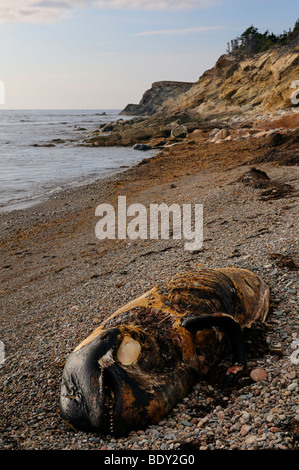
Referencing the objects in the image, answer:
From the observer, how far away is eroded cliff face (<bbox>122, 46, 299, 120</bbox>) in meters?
33.2

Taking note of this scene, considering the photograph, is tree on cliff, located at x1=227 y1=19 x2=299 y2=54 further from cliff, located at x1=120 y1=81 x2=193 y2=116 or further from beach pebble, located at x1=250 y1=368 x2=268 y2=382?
beach pebble, located at x1=250 y1=368 x2=268 y2=382

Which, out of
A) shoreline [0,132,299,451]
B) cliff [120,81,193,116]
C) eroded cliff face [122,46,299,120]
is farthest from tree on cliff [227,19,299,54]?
shoreline [0,132,299,451]

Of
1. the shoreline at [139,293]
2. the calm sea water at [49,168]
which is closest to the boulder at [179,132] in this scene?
the calm sea water at [49,168]

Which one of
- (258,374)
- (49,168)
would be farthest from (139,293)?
(49,168)

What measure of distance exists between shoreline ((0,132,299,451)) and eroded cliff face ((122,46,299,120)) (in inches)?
858

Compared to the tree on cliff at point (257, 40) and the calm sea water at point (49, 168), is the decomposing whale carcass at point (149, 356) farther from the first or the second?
the tree on cliff at point (257, 40)

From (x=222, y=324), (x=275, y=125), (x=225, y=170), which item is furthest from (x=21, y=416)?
(x=275, y=125)

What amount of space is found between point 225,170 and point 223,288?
11892mm

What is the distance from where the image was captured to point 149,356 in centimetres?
360

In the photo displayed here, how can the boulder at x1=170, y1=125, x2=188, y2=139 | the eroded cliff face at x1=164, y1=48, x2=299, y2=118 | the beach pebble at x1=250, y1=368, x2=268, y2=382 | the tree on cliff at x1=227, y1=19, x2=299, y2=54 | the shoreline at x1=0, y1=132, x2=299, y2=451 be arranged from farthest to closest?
the tree on cliff at x1=227, y1=19, x2=299, y2=54 → the boulder at x1=170, y1=125, x2=188, y2=139 → the eroded cliff face at x1=164, y1=48, x2=299, y2=118 → the beach pebble at x1=250, y1=368, x2=268, y2=382 → the shoreline at x1=0, y1=132, x2=299, y2=451

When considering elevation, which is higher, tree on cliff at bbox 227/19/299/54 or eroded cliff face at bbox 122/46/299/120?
tree on cliff at bbox 227/19/299/54

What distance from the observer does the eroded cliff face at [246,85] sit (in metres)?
33.2

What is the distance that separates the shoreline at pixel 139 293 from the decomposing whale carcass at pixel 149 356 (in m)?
0.16

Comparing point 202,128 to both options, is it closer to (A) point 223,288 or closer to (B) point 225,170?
(B) point 225,170
